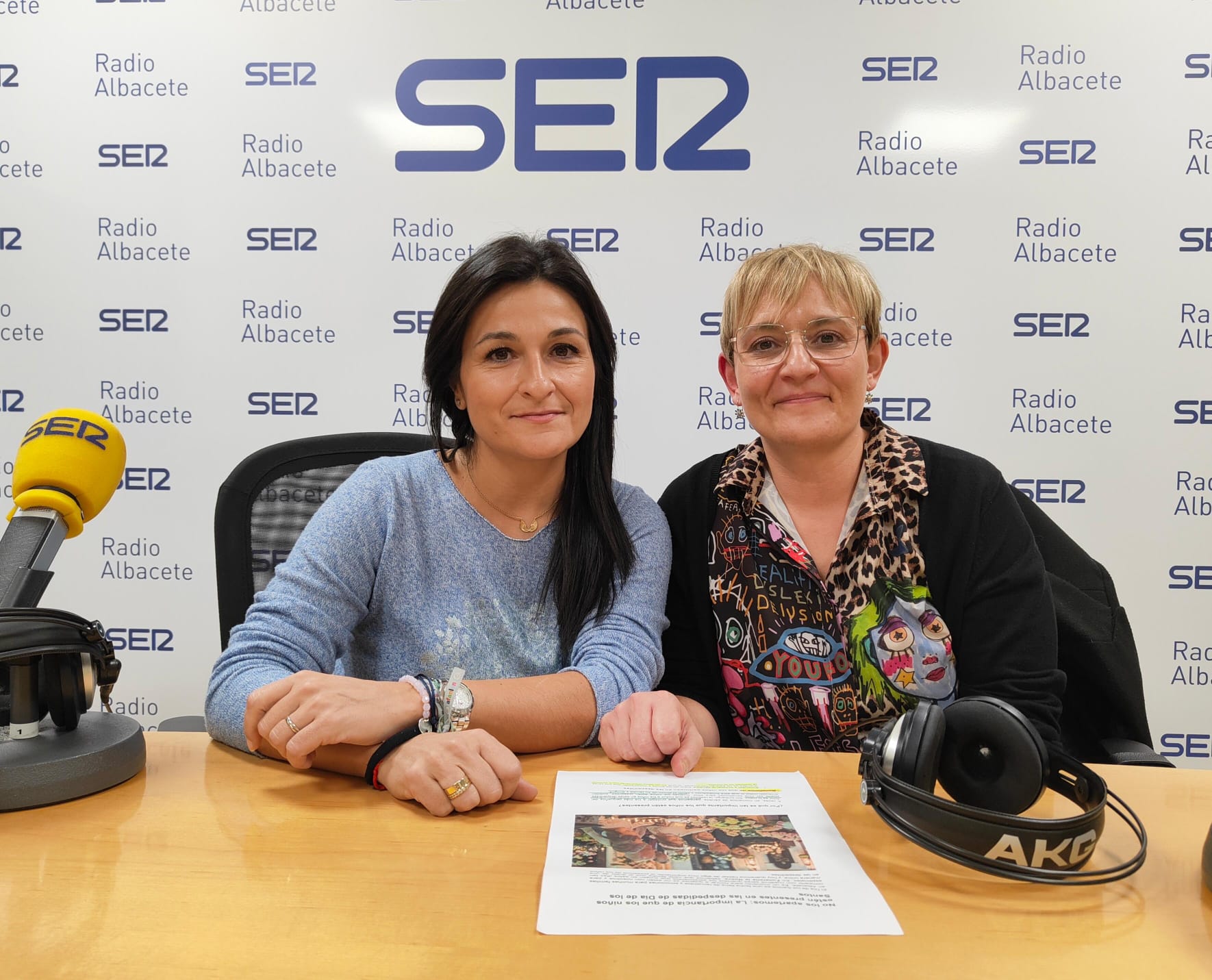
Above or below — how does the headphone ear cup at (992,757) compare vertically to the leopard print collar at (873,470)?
below

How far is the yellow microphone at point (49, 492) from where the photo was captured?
1023 mm

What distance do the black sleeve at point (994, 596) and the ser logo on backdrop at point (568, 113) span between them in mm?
1861

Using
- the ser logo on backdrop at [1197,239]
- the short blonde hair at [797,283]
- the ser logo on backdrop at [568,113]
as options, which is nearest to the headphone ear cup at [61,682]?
the short blonde hair at [797,283]

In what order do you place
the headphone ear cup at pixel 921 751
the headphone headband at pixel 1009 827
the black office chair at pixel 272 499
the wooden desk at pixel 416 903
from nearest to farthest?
the wooden desk at pixel 416 903 < the headphone headband at pixel 1009 827 < the headphone ear cup at pixel 921 751 < the black office chair at pixel 272 499

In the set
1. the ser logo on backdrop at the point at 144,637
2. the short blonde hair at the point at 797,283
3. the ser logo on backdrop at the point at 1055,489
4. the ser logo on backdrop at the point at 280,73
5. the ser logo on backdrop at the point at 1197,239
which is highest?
the ser logo on backdrop at the point at 280,73

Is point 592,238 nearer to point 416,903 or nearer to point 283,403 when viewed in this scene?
point 283,403

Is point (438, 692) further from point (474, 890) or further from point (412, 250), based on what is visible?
point (412, 250)

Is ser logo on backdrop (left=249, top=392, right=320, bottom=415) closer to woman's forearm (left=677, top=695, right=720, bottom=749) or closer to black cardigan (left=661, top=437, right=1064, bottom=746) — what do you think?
black cardigan (left=661, top=437, right=1064, bottom=746)

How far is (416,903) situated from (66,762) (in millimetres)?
494

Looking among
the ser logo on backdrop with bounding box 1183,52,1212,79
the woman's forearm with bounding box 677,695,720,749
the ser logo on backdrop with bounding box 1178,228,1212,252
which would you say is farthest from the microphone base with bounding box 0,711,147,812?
the ser logo on backdrop with bounding box 1183,52,1212,79

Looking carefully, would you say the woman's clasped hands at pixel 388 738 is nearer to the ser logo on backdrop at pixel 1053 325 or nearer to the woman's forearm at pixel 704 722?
the woman's forearm at pixel 704 722

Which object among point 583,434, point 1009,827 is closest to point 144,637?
point 583,434

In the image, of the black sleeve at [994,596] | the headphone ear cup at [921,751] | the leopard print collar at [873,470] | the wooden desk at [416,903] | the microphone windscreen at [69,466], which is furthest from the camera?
the leopard print collar at [873,470]

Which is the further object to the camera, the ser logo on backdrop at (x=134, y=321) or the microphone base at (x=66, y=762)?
the ser logo on backdrop at (x=134, y=321)
